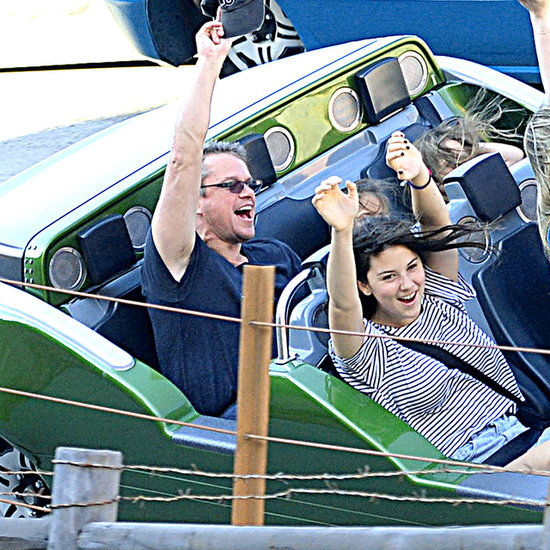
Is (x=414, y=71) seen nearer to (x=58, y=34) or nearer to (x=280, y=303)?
(x=280, y=303)

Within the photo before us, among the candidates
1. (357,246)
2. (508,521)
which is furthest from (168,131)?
(508,521)

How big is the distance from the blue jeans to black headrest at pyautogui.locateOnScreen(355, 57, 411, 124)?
1371mm

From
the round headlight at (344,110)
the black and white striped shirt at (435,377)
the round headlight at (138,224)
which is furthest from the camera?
the round headlight at (344,110)

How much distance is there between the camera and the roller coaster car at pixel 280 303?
2.54 meters

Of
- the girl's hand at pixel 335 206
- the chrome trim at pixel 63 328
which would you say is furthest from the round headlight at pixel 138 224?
the girl's hand at pixel 335 206

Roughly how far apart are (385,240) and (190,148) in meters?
0.54

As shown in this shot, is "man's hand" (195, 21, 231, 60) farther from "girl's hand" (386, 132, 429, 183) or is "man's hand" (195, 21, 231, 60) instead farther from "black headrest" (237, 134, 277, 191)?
"black headrest" (237, 134, 277, 191)

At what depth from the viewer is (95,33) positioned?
9.16 m

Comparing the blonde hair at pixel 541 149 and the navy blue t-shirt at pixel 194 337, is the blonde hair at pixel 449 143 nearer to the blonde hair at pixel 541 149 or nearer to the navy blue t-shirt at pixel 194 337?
the navy blue t-shirt at pixel 194 337

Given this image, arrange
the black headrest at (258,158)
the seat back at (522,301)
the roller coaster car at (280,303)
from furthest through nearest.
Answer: the black headrest at (258,158) → the seat back at (522,301) → the roller coaster car at (280,303)

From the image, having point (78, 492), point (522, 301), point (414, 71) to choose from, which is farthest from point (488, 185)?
point (78, 492)

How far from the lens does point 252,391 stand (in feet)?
6.38

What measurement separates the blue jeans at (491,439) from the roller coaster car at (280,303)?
0.58ft

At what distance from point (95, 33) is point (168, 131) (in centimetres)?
603
